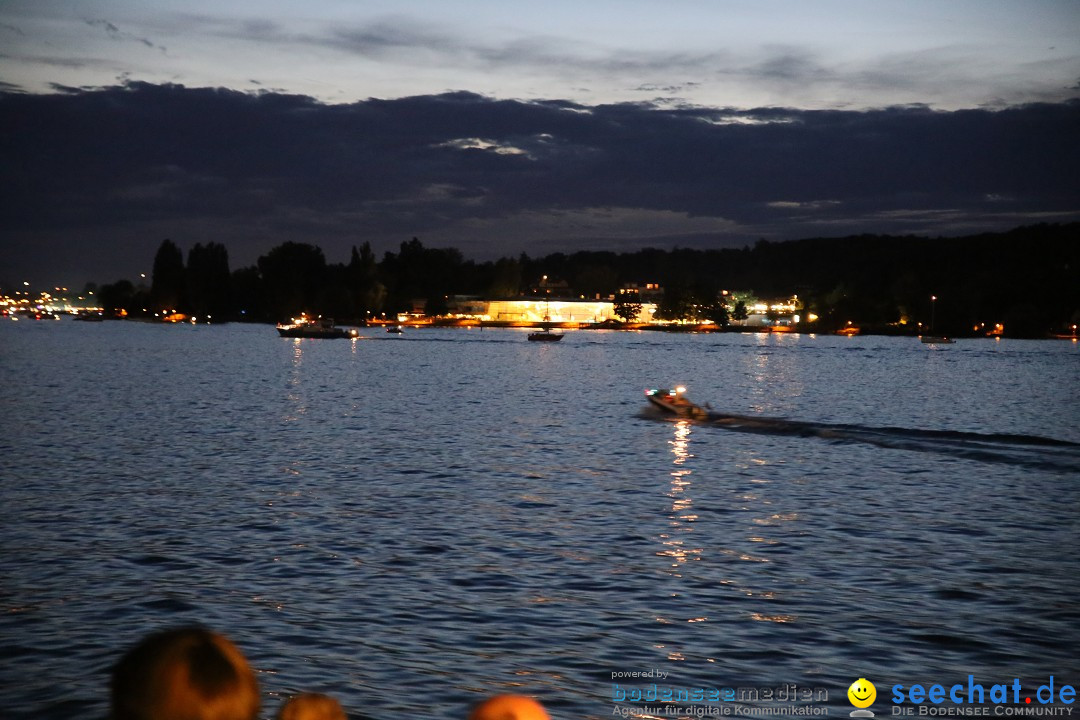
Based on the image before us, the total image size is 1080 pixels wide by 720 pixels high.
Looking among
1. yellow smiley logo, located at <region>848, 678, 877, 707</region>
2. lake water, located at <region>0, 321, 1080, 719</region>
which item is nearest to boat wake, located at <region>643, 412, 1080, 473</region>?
lake water, located at <region>0, 321, 1080, 719</region>

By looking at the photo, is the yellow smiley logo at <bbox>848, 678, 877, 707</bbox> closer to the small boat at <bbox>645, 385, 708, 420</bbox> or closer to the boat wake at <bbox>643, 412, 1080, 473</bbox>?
the boat wake at <bbox>643, 412, 1080, 473</bbox>

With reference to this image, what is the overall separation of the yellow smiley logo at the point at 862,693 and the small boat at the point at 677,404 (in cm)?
4518

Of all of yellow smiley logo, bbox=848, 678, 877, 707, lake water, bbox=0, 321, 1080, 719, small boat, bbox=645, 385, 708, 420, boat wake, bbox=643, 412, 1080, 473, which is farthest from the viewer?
small boat, bbox=645, 385, 708, 420

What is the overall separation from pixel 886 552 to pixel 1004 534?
4.89 metres

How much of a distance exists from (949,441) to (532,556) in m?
31.9

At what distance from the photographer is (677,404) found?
60.8 metres

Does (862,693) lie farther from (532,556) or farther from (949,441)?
(949,441)

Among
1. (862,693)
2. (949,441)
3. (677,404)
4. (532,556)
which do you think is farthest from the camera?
(677,404)

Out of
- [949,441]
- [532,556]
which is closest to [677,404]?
[949,441]

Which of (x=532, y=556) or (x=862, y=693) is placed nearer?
(x=862, y=693)

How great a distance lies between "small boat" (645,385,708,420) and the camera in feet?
196

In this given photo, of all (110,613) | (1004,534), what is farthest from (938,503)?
(110,613)

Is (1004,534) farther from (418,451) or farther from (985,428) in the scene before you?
(985,428)

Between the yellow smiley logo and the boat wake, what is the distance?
29971 mm
